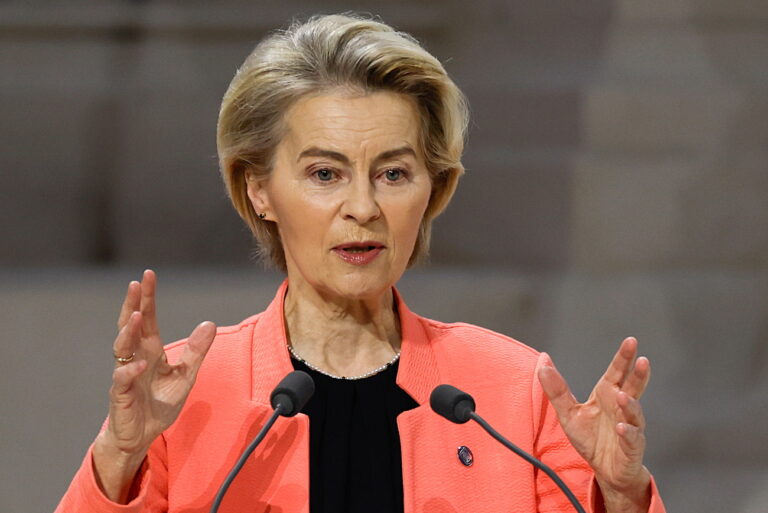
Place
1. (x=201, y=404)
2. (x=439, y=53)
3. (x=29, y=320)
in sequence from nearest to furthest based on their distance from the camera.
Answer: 1. (x=201, y=404)
2. (x=29, y=320)
3. (x=439, y=53)

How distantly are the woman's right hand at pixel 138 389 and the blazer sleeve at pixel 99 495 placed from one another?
0.02 meters

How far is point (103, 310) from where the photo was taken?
3.53m

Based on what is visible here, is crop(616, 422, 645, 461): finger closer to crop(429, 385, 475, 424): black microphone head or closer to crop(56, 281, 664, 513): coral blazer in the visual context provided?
crop(56, 281, 664, 513): coral blazer

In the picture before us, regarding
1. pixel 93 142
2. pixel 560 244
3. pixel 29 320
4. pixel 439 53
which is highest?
pixel 439 53

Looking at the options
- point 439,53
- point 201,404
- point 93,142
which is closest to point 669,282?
point 439,53

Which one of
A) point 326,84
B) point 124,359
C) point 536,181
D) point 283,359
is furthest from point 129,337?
point 536,181

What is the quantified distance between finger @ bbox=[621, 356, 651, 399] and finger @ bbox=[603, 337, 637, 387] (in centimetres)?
1

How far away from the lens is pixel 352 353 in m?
2.24

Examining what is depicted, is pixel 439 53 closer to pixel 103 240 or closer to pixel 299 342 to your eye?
pixel 103 240

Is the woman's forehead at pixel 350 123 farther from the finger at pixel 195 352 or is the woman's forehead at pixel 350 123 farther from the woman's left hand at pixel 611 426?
the woman's left hand at pixel 611 426

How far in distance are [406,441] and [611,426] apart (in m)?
0.39

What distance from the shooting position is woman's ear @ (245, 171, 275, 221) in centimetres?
226

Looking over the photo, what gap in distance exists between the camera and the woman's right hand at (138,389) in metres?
1.78

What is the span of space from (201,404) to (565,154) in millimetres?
2090
